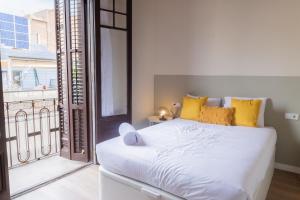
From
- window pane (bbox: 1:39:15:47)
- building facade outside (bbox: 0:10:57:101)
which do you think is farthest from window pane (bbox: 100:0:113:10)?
window pane (bbox: 1:39:15:47)

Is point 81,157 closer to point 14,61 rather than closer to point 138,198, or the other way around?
point 138,198

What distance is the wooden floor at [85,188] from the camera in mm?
2445

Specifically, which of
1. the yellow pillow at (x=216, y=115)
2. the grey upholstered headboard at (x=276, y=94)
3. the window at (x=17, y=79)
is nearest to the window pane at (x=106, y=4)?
the grey upholstered headboard at (x=276, y=94)

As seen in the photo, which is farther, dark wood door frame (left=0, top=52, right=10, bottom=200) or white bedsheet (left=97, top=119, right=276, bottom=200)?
dark wood door frame (left=0, top=52, right=10, bottom=200)

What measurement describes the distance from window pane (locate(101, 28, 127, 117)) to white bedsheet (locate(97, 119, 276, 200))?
1.04 metres

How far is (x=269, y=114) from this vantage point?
3172 millimetres

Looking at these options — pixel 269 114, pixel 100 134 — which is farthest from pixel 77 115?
pixel 269 114

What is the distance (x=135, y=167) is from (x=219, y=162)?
683 mm

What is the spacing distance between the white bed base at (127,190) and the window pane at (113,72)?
1389 mm

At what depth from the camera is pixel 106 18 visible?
3.26 meters

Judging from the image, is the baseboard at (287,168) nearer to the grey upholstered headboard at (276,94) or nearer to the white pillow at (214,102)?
the grey upholstered headboard at (276,94)

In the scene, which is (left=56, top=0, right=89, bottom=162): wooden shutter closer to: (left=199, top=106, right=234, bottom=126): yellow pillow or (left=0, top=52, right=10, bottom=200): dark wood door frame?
(left=0, top=52, right=10, bottom=200): dark wood door frame

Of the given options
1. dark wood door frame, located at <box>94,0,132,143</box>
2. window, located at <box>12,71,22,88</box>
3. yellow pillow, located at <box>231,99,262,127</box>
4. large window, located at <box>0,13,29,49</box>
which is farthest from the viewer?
window, located at <box>12,71,22,88</box>

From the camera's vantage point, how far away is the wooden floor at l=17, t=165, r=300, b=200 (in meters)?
2.45
